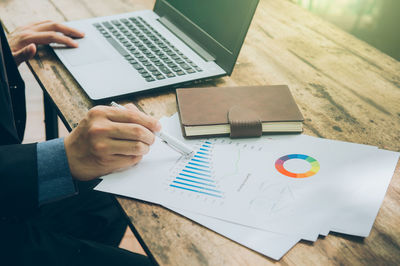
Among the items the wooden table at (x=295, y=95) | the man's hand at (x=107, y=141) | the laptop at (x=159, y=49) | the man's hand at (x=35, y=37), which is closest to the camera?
the wooden table at (x=295, y=95)

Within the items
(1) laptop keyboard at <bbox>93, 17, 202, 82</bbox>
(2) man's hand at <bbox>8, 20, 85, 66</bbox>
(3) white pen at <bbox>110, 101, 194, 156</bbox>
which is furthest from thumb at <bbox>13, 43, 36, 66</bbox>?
(3) white pen at <bbox>110, 101, 194, 156</bbox>

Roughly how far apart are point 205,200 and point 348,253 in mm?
224

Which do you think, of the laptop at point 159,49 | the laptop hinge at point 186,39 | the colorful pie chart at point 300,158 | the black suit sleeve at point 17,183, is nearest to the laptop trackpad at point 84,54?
the laptop at point 159,49

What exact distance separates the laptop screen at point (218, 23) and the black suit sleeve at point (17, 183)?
19.0 inches

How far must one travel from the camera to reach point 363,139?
77 centimetres

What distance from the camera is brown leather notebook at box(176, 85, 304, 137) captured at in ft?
2.35

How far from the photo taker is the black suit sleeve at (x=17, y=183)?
631 millimetres

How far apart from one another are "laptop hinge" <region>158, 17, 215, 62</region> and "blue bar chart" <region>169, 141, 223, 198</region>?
0.32 meters

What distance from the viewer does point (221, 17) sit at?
917mm

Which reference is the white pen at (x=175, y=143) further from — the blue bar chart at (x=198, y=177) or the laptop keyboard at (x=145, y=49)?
the laptop keyboard at (x=145, y=49)

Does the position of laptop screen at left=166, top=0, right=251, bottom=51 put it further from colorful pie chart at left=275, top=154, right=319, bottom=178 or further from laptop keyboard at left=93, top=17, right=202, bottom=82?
colorful pie chart at left=275, top=154, right=319, bottom=178

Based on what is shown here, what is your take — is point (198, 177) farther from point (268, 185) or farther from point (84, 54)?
point (84, 54)

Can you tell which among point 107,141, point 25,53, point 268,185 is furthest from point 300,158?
point 25,53

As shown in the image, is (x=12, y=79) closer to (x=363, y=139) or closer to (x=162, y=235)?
(x=162, y=235)
